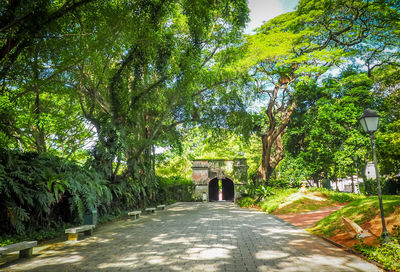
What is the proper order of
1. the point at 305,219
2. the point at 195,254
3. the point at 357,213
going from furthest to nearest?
1. the point at 305,219
2. the point at 357,213
3. the point at 195,254

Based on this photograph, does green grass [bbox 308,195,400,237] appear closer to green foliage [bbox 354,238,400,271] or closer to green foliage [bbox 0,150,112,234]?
green foliage [bbox 354,238,400,271]

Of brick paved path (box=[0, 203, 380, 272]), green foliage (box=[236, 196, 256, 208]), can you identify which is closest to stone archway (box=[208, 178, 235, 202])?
green foliage (box=[236, 196, 256, 208])

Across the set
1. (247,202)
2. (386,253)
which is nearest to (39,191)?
(386,253)

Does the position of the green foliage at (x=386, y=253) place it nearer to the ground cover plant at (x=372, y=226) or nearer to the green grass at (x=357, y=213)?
the ground cover plant at (x=372, y=226)

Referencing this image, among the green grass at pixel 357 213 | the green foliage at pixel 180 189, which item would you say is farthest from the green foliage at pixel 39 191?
the green foliage at pixel 180 189

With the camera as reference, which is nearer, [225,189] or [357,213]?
[357,213]

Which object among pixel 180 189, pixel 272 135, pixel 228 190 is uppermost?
pixel 272 135

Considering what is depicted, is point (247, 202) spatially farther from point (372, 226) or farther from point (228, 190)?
point (228, 190)

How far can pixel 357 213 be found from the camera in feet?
23.8

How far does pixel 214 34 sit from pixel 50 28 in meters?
11.2

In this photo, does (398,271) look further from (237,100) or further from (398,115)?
(398,115)

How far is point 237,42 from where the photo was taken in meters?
15.7

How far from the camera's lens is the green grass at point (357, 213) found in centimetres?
668

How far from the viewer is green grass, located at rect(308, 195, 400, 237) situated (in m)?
6.68
